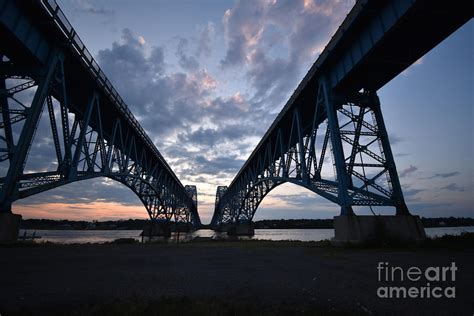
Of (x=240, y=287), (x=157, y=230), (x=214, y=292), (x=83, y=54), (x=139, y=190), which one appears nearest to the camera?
(x=214, y=292)

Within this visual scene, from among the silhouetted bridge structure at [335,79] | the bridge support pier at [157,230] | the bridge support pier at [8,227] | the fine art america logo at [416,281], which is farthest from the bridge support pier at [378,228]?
the bridge support pier at [157,230]

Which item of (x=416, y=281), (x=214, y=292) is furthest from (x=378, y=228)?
(x=214, y=292)

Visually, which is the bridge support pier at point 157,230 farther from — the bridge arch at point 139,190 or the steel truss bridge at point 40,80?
the steel truss bridge at point 40,80

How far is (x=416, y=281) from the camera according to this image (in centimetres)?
662

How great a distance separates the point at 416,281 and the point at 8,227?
1949 cm

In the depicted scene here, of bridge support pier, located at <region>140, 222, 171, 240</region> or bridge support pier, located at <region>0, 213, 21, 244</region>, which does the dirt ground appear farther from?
bridge support pier, located at <region>140, 222, 171, 240</region>

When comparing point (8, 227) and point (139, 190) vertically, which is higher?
point (139, 190)

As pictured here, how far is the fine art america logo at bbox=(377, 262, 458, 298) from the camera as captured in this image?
5616 mm

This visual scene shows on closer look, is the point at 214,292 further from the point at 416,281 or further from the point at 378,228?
the point at 378,228

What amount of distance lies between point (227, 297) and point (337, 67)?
767 inches

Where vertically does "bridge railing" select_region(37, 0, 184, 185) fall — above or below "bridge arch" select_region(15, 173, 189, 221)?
above

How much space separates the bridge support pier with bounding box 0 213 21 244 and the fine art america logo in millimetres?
18561

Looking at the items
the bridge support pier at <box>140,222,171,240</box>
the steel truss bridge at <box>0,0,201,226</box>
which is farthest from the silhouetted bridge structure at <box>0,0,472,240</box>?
the bridge support pier at <box>140,222,171,240</box>

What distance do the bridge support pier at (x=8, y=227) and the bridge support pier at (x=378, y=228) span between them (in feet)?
63.3
